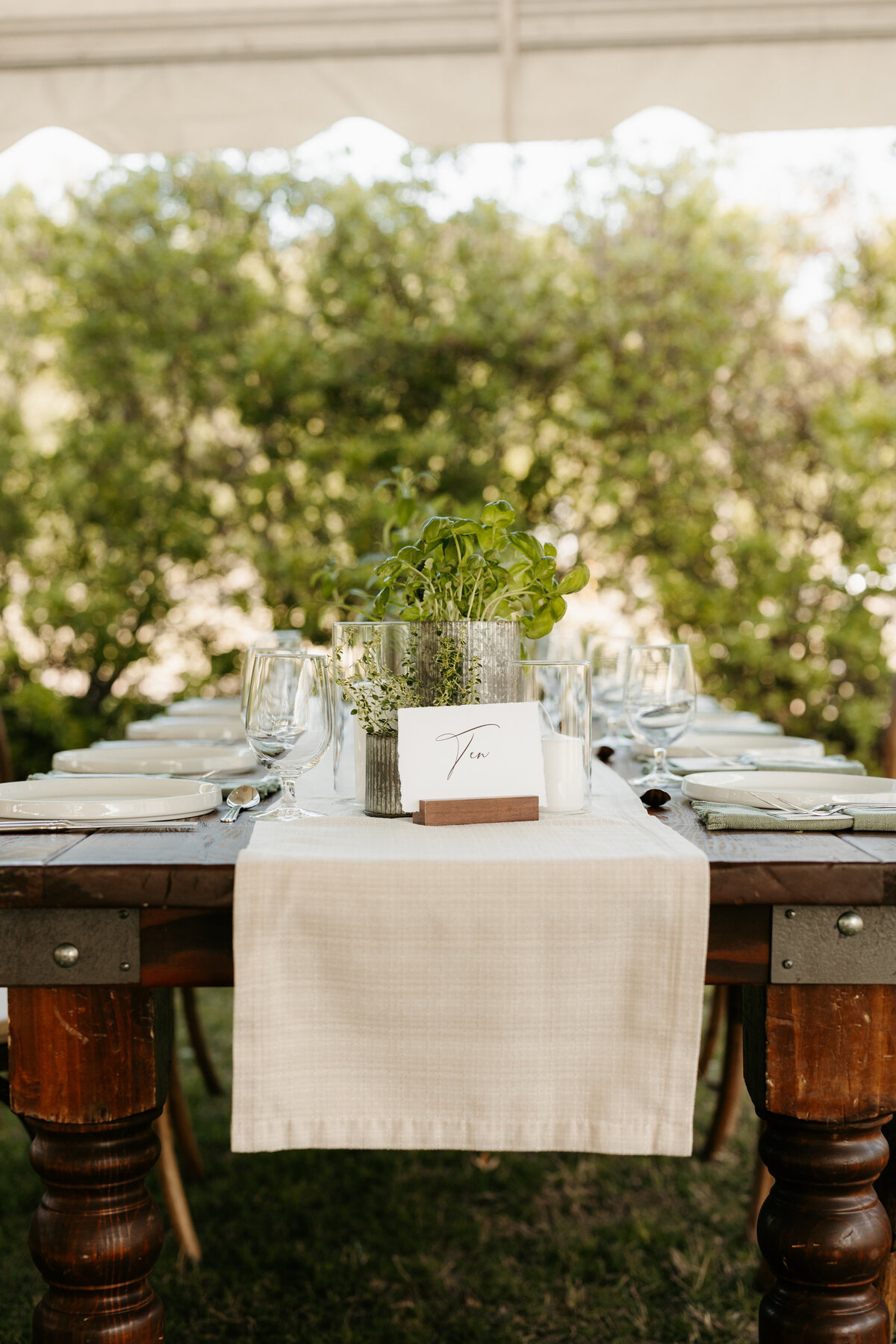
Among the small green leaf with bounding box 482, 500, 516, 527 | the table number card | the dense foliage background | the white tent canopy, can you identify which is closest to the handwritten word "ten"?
the table number card

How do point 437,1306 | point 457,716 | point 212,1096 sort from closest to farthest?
point 457,716 → point 437,1306 → point 212,1096

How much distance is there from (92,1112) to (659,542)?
10.4 ft

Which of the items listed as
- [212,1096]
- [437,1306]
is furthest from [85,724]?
[437,1306]

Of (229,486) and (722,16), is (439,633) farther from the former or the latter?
(229,486)

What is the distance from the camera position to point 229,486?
159 inches

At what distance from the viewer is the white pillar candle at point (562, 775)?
1.25 m

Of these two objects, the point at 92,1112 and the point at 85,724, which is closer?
the point at 92,1112

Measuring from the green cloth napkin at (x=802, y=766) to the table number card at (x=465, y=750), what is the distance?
0.40 metres

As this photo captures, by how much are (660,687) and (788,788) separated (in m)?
0.19

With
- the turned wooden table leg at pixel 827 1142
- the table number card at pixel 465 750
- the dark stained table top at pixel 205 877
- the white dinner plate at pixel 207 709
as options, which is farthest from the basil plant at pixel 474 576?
the white dinner plate at pixel 207 709

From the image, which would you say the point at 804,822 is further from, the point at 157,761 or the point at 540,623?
the point at 157,761

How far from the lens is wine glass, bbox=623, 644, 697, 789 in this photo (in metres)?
1.44

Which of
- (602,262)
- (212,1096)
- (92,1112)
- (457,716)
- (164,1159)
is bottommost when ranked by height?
(212,1096)

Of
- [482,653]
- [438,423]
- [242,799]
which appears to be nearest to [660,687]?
[482,653]
